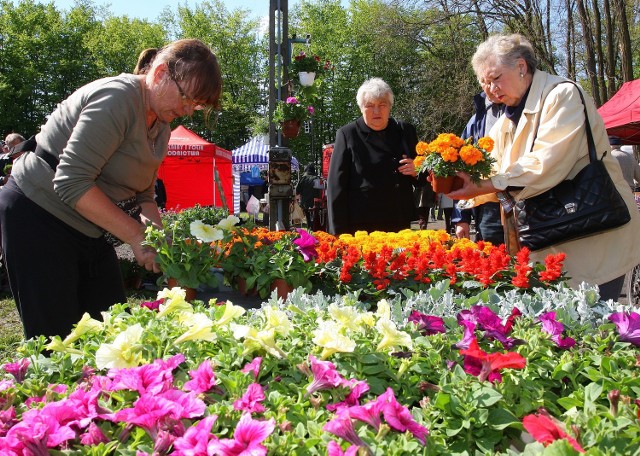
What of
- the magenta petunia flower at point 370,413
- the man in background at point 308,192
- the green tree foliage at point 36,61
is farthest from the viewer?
the green tree foliage at point 36,61

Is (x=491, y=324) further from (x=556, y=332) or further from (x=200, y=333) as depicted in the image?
(x=200, y=333)

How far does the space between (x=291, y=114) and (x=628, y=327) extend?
23.0ft

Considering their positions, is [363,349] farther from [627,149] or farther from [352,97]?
[352,97]

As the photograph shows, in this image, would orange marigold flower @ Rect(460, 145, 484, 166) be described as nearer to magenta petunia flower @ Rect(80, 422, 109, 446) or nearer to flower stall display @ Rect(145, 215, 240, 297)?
flower stall display @ Rect(145, 215, 240, 297)

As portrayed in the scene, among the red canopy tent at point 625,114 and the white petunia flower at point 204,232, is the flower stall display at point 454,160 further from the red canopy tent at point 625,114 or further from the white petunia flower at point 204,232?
the red canopy tent at point 625,114

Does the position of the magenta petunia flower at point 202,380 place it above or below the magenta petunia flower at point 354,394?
above

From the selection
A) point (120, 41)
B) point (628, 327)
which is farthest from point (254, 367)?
point (120, 41)

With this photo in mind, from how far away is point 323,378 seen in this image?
1.10m

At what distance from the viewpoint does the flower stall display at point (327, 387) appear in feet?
3.03

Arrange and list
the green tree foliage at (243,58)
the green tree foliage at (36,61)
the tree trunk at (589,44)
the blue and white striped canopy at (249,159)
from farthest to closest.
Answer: the green tree foliage at (36,61) → the green tree foliage at (243,58) → the blue and white striped canopy at (249,159) → the tree trunk at (589,44)

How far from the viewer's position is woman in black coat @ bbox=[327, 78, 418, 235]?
3.90m

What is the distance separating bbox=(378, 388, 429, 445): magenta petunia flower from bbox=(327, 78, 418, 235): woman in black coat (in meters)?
2.98

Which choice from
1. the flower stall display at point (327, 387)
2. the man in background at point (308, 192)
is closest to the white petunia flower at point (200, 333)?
the flower stall display at point (327, 387)

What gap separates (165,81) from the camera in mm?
2088
